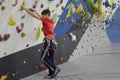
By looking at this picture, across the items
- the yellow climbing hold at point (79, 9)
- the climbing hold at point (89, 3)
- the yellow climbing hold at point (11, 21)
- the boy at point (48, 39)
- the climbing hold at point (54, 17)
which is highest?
the climbing hold at point (89, 3)

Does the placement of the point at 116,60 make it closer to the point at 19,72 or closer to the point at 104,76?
the point at 104,76

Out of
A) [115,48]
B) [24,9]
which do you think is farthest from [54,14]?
[115,48]

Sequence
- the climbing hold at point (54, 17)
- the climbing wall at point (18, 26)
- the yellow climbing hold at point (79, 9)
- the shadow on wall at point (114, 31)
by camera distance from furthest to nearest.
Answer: the shadow on wall at point (114, 31) < the yellow climbing hold at point (79, 9) < the climbing hold at point (54, 17) < the climbing wall at point (18, 26)

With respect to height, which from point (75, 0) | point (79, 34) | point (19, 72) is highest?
point (75, 0)

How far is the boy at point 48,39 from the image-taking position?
16.6ft

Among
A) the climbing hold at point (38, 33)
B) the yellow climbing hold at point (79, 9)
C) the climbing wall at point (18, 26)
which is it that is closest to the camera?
the climbing wall at point (18, 26)

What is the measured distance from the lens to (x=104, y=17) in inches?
309

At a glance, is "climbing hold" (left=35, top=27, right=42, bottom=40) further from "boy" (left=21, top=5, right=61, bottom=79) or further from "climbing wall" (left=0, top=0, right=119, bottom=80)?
"boy" (left=21, top=5, right=61, bottom=79)

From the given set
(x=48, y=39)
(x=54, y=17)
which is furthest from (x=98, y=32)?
(x=48, y=39)

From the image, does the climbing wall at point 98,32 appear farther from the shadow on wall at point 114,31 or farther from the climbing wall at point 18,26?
the climbing wall at point 18,26

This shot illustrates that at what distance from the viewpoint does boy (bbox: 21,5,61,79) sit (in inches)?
199

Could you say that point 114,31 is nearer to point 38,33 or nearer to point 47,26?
point 38,33

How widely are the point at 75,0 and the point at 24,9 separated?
67.2 inches

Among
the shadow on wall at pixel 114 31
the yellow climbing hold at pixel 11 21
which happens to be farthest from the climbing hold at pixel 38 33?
the shadow on wall at pixel 114 31
